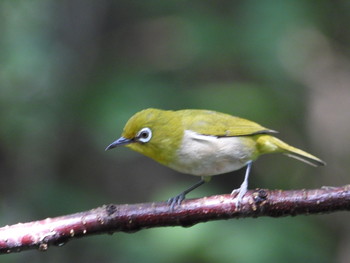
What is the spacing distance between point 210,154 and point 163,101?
5.42 feet

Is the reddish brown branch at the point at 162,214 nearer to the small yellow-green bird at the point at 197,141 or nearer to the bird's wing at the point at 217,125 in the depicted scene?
the small yellow-green bird at the point at 197,141

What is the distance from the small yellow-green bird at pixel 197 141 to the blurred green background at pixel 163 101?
0.90m

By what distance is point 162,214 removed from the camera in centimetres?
315

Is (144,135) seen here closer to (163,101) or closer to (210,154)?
(210,154)

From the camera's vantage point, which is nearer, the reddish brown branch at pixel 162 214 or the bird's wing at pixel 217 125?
the reddish brown branch at pixel 162 214

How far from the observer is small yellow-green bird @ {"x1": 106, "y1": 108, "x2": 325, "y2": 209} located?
3928 millimetres

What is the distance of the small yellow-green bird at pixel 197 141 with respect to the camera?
3928mm

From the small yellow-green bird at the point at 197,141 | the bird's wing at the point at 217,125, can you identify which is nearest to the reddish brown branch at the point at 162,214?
the small yellow-green bird at the point at 197,141

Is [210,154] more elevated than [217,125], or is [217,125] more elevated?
[217,125]

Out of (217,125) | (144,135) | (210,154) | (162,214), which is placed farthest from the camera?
(217,125)

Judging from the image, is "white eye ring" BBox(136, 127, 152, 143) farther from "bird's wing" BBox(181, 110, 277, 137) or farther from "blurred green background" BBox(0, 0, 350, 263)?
"blurred green background" BBox(0, 0, 350, 263)

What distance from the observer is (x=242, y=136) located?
4402mm

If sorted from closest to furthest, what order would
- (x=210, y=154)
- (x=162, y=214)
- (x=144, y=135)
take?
(x=162, y=214) → (x=144, y=135) → (x=210, y=154)

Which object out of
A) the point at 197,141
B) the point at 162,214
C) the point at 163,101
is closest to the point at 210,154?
the point at 197,141
